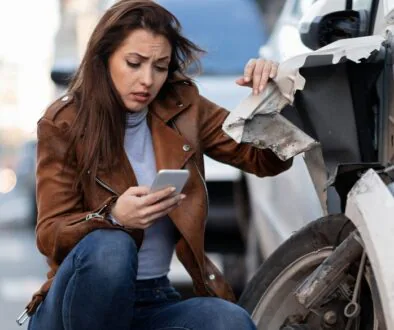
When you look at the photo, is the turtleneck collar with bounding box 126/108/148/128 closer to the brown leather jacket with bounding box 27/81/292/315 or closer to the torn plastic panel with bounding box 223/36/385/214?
the brown leather jacket with bounding box 27/81/292/315

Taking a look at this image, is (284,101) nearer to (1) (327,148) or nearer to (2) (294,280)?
(1) (327,148)

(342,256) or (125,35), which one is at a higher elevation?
(125,35)

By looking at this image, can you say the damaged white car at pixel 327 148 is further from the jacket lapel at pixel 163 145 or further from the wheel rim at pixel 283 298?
the jacket lapel at pixel 163 145

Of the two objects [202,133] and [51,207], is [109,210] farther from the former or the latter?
[202,133]

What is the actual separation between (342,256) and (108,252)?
0.58 metres

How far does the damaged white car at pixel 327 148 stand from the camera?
12.3 feet

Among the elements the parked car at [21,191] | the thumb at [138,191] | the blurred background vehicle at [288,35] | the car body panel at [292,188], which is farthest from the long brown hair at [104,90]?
the parked car at [21,191]

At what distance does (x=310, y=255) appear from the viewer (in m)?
3.94

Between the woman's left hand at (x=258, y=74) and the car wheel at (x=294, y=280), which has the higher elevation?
the woman's left hand at (x=258, y=74)

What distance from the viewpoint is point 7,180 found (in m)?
16.3

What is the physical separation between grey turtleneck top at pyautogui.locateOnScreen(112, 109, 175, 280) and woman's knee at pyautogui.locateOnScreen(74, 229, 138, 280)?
0.76 feet

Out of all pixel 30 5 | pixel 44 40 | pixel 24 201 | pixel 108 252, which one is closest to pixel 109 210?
pixel 108 252

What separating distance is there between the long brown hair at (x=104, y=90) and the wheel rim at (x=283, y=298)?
55cm

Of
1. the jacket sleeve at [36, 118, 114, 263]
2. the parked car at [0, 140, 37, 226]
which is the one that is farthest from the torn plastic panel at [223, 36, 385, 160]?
the parked car at [0, 140, 37, 226]
